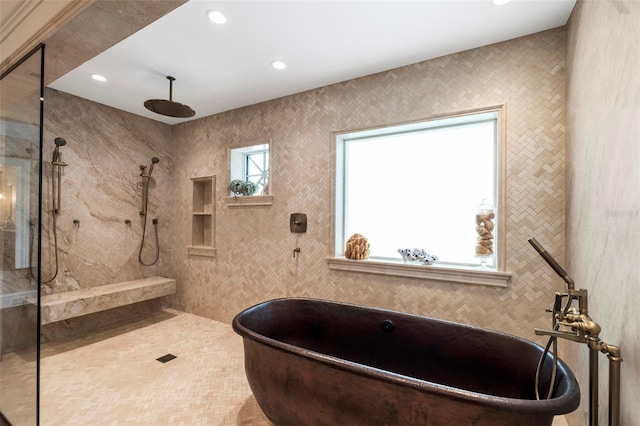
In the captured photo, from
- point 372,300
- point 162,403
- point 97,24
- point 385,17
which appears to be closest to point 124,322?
point 162,403

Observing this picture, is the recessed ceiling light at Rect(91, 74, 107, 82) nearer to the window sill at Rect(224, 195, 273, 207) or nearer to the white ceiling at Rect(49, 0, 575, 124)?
the white ceiling at Rect(49, 0, 575, 124)

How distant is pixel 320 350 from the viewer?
236cm

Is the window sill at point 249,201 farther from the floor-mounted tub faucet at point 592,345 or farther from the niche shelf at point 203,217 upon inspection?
the floor-mounted tub faucet at point 592,345

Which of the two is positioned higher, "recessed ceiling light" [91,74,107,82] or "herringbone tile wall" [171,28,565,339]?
"recessed ceiling light" [91,74,107,82]

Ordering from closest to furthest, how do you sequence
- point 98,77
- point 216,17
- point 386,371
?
1. point 386,371
2. point 216,17
3. point 98,77

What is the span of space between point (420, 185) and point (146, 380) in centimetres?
306

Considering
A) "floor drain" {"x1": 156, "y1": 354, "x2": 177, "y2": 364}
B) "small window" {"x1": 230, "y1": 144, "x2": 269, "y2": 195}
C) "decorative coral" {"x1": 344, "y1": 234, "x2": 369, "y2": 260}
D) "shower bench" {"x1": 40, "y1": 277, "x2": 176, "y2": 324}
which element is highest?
"small window" {"x1": 230, "y1": 144, "x2": 269, "y2": 195}

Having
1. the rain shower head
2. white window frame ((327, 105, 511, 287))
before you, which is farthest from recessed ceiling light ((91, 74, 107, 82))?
white window frame ((327, 105, 511, 287))

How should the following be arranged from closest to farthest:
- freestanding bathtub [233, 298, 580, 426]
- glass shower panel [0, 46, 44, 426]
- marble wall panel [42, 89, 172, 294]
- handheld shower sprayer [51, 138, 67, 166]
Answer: freestanding bathtub [233, 298, 580, 426], glass shower panel [0, 46, 44, 426], handheld shower sprayer [51, 138, 67, 166], marble wall panel [42, 89, 172, 294]

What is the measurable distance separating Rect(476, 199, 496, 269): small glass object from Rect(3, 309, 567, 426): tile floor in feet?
3.89

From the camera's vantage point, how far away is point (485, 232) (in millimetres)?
2256

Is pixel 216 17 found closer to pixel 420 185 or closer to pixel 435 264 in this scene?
pixel 420 185

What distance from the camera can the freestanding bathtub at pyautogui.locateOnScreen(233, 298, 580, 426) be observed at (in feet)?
3.86

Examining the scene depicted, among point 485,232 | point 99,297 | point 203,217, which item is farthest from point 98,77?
point 485,232
